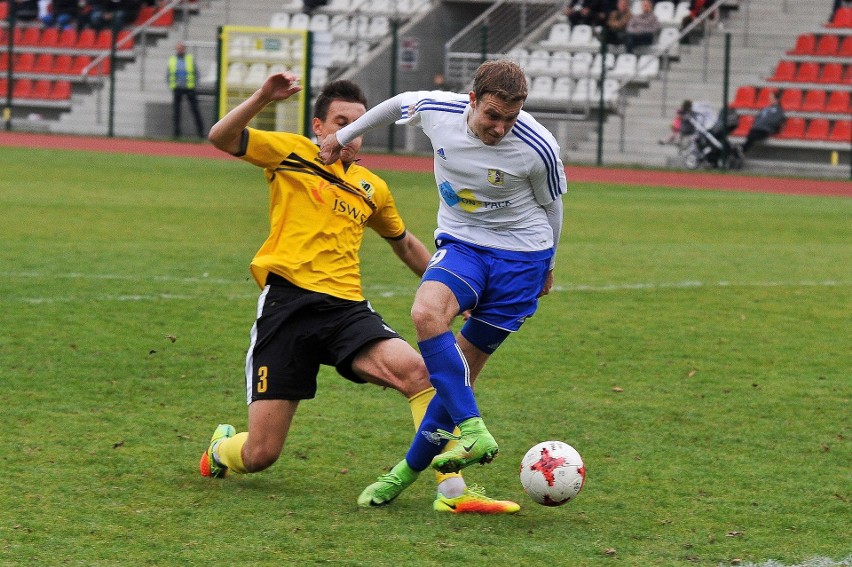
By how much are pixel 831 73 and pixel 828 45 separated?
32.6 inches

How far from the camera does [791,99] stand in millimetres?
25156

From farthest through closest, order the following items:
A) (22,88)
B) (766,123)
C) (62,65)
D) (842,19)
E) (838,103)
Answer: (62,65)
(22,88)
(842,19)
(838,103)
(766,123)

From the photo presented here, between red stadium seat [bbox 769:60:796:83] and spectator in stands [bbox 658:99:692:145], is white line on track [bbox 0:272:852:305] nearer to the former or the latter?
spectator in stands [bbox 658:99:692:145]

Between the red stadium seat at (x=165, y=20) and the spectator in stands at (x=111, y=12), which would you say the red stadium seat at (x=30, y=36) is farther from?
the red stadium seat at (x=165, y=20)

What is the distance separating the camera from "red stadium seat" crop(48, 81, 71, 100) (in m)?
29.6

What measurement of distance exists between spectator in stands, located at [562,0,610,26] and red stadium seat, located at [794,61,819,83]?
4.73m

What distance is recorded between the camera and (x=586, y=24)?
95.2 ft

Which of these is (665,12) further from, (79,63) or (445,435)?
(445,435)

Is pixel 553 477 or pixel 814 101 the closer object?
pixel 553 477

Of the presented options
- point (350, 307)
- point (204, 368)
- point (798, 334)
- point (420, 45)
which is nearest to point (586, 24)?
point (420, 45)

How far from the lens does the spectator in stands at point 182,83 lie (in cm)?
2722

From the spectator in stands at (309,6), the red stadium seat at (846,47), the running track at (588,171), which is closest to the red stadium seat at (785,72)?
the red stadium seat at (846,47)

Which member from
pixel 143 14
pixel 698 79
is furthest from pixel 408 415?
pixel 143 14

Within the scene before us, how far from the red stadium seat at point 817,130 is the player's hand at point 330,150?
2077 centimetres
